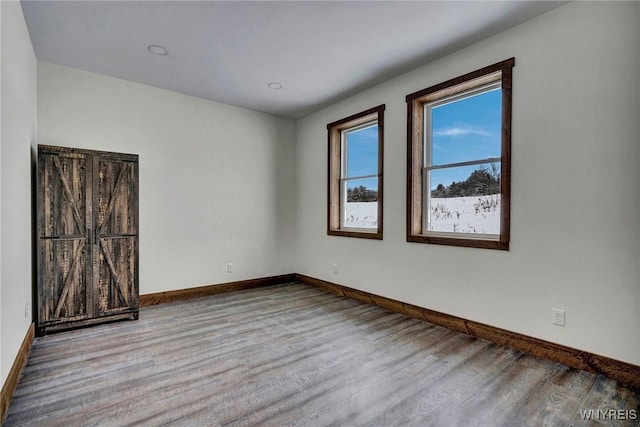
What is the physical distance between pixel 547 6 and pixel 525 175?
1.27 metres

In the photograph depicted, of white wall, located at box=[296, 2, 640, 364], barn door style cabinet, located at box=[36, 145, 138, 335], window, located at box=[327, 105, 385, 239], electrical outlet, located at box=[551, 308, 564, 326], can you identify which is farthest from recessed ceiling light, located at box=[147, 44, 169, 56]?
electrical outlet, located at box=[551, 308, 564, 326]

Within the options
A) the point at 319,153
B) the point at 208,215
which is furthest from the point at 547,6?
the point at 208,215

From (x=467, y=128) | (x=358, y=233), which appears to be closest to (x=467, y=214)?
(x=467, y=128)

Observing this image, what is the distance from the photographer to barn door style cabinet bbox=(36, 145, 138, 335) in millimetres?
2918

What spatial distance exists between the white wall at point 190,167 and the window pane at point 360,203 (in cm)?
112

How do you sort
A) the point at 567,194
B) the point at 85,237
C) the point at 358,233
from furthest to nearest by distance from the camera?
the point at 358,233 → the point at 85,237 → the point at 567,194

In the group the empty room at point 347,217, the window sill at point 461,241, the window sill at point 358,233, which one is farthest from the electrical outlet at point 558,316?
the window sill at point 358,233

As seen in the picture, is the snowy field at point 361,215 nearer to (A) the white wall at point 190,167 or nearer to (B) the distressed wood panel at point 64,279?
(A) the white wall at point 190,167

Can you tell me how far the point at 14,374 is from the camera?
2053 millimetres

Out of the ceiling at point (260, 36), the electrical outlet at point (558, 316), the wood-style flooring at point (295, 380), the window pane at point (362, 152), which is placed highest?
the ceiling at point (260, 36)

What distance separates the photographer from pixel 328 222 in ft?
15.4

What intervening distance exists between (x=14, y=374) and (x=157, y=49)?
110 inches

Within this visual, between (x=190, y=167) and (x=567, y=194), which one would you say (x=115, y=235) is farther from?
(x=567, y=194)

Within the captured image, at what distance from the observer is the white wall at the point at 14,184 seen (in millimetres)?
1907
